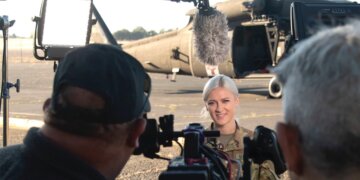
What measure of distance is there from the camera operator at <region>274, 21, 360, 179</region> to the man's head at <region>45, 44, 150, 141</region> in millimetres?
513

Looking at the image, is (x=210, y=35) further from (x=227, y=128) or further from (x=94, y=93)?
(x=94, y=93)

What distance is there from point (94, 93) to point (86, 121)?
0.25ft

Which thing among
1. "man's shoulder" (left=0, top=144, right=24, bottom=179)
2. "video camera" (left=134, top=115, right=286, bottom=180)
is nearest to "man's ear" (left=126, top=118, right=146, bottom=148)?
"video camera" (left=134, top=115, right=286, bottom=180)

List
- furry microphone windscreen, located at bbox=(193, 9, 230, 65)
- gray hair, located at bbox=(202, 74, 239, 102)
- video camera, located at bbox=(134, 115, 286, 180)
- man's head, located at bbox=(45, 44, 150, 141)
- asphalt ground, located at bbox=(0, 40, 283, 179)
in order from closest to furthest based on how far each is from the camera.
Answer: man's head, located at bbox=(45, 44, 150, 141) → video camera, located at bbox=(134, 115, 286, 180) → gray hair, located at bbox=(202, 74, 239, 102) → furry microphone windscreen, located at bbox=(193, 9, 230, 65) → asphalt ground, located at bbox=(0, 40, 283, 179)

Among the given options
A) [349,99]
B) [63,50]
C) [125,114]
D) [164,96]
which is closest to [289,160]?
[349,99]

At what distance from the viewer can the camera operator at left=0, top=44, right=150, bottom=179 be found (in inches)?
65.1

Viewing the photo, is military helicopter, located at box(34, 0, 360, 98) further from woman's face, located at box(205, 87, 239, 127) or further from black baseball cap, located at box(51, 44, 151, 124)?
black baseball cap, located at box(51, 44, 151, 124)

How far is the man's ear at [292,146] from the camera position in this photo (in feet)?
4.45

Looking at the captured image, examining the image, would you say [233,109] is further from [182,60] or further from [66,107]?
[182,60]

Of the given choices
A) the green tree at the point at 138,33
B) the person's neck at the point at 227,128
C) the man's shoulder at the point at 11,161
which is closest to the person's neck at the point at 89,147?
the man's shoulder at the point at 11,161

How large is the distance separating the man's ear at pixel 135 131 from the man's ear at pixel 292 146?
497mm

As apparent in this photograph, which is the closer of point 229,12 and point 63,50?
point 63,50

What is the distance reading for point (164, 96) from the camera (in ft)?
70.5

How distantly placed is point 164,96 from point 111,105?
19.8 metres
